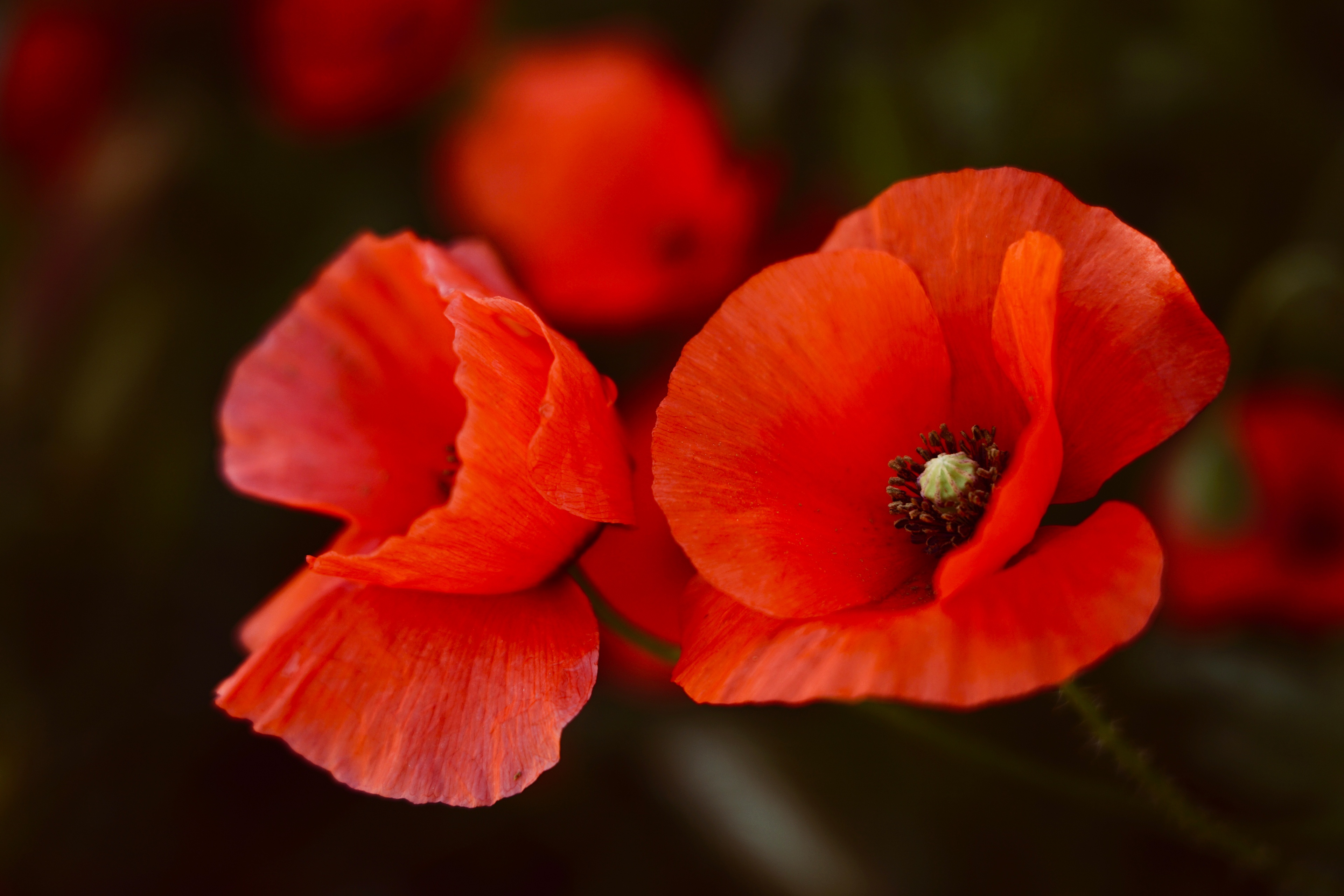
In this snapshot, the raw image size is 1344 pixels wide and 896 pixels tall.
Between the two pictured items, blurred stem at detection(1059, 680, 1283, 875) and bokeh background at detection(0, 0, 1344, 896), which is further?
bokeh background at detection(0, 0, 1344, 896)

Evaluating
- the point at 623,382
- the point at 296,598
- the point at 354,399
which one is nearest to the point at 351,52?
the point at 623,382

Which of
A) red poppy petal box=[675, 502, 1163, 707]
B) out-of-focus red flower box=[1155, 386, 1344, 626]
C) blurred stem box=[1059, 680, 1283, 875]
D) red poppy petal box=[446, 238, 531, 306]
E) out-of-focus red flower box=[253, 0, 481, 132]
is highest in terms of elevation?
out-of-focus red flower box=[253, 0, 481, 132]

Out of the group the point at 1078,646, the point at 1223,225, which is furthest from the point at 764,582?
the point at 1223,225

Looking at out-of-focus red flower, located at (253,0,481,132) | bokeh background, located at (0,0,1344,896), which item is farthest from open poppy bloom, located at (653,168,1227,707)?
out-of-focus red flower, located at (253,0,481,132)

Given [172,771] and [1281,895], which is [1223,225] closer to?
[1281,895]

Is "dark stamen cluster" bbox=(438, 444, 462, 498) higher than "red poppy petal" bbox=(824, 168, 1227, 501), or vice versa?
"red poppy petal" bbox=(824, 168, 1227, 501)

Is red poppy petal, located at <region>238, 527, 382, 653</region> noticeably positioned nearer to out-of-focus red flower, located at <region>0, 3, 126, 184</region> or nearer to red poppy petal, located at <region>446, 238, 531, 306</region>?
red poppy petal, located at <region>446, 238, 531, 306</region>

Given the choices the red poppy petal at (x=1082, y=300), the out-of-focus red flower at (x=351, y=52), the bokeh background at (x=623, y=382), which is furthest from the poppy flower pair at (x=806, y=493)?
the out-of-focus red flower at (x=351, y=52)
